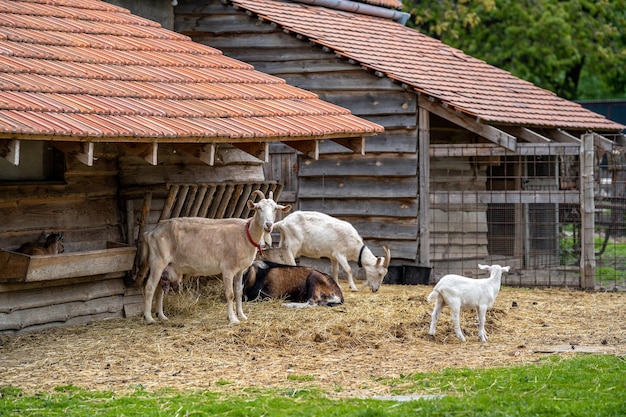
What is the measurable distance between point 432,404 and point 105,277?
579 centimetres

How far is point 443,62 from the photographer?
20.0 m

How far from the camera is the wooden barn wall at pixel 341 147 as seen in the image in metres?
16.9

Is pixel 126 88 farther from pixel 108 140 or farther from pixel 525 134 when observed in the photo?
pixel 525 134

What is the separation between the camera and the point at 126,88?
11930 mm

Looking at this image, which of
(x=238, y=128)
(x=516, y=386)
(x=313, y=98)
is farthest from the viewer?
(x=313, y=98)

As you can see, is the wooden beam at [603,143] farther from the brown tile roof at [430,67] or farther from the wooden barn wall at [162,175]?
the wooden barn wall at [162,175]

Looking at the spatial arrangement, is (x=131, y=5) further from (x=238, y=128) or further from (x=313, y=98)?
(x=238, y=128)

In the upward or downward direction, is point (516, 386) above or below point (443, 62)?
below

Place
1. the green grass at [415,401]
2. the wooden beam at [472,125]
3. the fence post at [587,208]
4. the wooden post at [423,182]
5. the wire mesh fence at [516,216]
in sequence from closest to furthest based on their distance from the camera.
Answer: the green grass at [415,401] < the fence post at [587,208] < the wooden beam at [472,125] < the wire mesh fence at [516,216] < the wooden post at [423,182]

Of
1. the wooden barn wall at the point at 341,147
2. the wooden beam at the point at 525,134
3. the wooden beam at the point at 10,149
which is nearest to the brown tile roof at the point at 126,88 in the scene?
the wooden beam at the point at 10,149

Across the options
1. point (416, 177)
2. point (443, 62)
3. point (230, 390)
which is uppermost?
point (443, 62)

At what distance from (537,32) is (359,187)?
16925 millimetres

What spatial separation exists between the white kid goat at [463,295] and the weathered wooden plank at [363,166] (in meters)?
5.70

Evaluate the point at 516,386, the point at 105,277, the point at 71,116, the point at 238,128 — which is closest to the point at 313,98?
the point at 238,128
